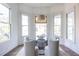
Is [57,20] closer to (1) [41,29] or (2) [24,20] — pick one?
(1) [41,29]

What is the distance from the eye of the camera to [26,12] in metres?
10.1

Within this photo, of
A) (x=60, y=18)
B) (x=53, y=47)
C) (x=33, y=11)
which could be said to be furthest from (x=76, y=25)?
(x=33, y=11)

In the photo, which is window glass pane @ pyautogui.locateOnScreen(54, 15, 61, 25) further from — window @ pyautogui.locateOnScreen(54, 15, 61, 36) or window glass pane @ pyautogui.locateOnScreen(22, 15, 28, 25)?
window glass pane @ pyautogui.locateOnScreen(22, 15, 28, 25)

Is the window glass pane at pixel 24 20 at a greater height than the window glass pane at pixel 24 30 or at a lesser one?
greater

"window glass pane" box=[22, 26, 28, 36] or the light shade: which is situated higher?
the light shade

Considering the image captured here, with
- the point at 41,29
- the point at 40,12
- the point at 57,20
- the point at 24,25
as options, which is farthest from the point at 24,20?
the point at 57,20

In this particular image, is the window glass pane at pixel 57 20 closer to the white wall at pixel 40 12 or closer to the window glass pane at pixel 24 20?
the white wall at pixel 40 12

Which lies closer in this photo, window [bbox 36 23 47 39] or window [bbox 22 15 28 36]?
window [bbox 22 15 28 36]

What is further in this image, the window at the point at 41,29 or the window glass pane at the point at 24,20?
the window at the point at 41,29

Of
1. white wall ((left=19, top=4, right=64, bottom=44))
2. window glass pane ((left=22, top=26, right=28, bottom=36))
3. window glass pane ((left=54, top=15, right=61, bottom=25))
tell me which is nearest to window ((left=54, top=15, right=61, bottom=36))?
window glass pane ((left=54, top=15, right=61, bottom=25))

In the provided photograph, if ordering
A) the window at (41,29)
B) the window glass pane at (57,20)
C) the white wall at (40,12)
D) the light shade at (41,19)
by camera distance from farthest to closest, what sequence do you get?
the window at (41,29)
the light shade at (41,19)
the white wall at (40,12)
the window glass pane at (57,20)

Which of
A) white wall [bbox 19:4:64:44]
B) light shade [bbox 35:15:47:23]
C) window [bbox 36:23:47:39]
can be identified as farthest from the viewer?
window [bbox 36:23:47:39]

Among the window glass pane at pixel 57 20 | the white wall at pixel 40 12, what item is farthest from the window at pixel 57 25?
the white wall at pixel 40 12

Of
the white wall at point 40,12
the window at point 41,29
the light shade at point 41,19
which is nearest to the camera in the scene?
the white wall at point 40,12
